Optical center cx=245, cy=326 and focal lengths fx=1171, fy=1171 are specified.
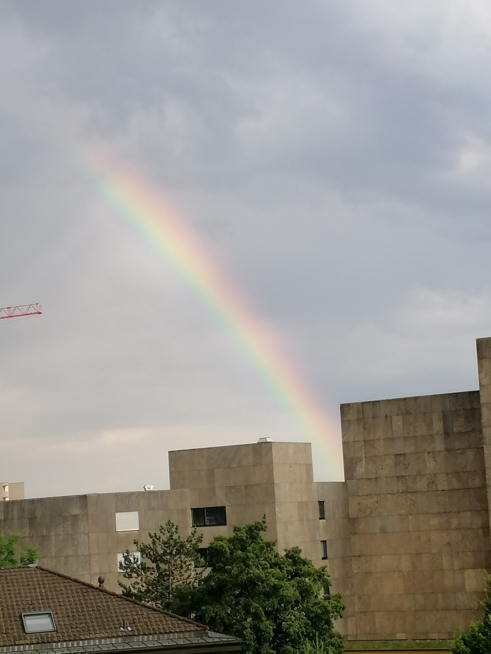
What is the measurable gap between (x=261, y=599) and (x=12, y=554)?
65.8 feet

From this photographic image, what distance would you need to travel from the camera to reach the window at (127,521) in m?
70.4

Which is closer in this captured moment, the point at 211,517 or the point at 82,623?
the point at 82,623

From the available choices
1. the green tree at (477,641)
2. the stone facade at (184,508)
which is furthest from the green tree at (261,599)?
the stone facade at (184,508)

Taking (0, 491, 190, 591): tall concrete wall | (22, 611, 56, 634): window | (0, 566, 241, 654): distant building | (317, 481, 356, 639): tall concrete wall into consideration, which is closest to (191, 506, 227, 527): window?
(0, 491, 190, 591): tall concrete wall

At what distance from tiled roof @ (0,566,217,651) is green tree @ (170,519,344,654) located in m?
8.69

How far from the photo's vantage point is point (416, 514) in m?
79.4

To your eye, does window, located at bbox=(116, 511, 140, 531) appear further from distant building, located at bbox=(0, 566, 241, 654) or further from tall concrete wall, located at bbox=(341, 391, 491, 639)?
distant building, located at bbox=(0, 566, 241, 654)

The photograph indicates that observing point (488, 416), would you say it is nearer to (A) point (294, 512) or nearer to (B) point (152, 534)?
(A) point (294, 512)

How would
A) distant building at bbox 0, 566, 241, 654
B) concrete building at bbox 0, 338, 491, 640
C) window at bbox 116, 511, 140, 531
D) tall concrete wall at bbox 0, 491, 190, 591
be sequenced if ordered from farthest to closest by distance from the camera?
concrete building at bbox 0, 338, 491, 640 < window at bbox 116, 511, 140, 531 < tall concrete wall at bbox 0, 491, 190, 591 < distant building at bbox 0, 566, 241, 654

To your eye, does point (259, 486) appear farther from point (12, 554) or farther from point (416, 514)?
point (12, 554)

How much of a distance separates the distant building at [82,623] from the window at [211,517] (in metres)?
33.4

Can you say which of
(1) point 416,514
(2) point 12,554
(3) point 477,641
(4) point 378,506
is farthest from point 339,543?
(3) point 477,641

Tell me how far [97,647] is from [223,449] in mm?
38793

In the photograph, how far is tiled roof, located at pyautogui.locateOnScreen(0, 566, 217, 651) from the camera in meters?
39.3
